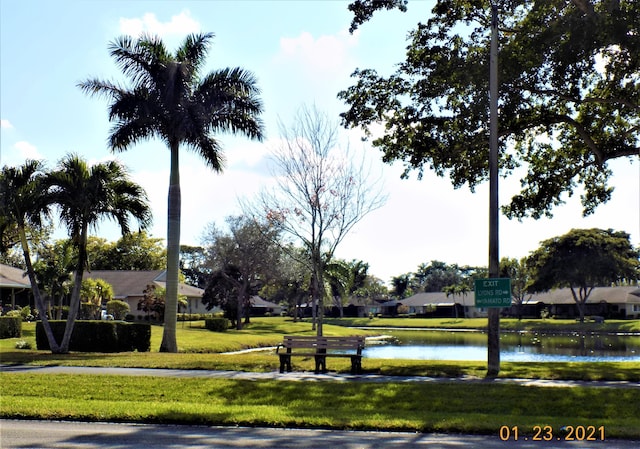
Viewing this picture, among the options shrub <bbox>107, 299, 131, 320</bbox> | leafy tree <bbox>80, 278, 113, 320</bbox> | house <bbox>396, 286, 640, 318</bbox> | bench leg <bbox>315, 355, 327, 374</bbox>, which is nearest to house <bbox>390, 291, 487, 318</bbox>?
house <bbox>396, 286, 640, 318</bbox>

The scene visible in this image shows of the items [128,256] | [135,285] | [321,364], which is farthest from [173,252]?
[128,256]

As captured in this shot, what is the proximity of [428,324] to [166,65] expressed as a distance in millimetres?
61136

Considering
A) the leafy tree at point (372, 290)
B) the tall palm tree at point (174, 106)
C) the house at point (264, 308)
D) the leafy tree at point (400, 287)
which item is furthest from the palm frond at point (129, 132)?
the leafy tree at point (400, 287)

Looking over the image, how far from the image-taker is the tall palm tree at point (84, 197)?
23781 mm

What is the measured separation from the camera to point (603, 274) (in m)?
68.4

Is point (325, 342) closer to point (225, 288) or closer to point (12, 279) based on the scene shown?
point (225, 288)

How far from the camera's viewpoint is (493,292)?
16188 mm

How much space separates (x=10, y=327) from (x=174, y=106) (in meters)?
14.2

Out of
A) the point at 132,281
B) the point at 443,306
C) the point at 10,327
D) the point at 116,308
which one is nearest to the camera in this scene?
the point at 10,327

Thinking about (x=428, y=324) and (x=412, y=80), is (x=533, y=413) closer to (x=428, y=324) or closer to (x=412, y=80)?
(x=412, y=80)

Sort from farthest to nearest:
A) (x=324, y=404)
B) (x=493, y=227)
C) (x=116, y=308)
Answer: (x=116, y=308), (x=493, y=227), (x=324, y=404)

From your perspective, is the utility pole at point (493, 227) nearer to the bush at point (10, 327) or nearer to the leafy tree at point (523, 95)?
the leafy tree at point (523, 95)

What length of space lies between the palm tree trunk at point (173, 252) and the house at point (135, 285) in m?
31.4

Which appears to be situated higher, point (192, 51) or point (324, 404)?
point (192, 51)
